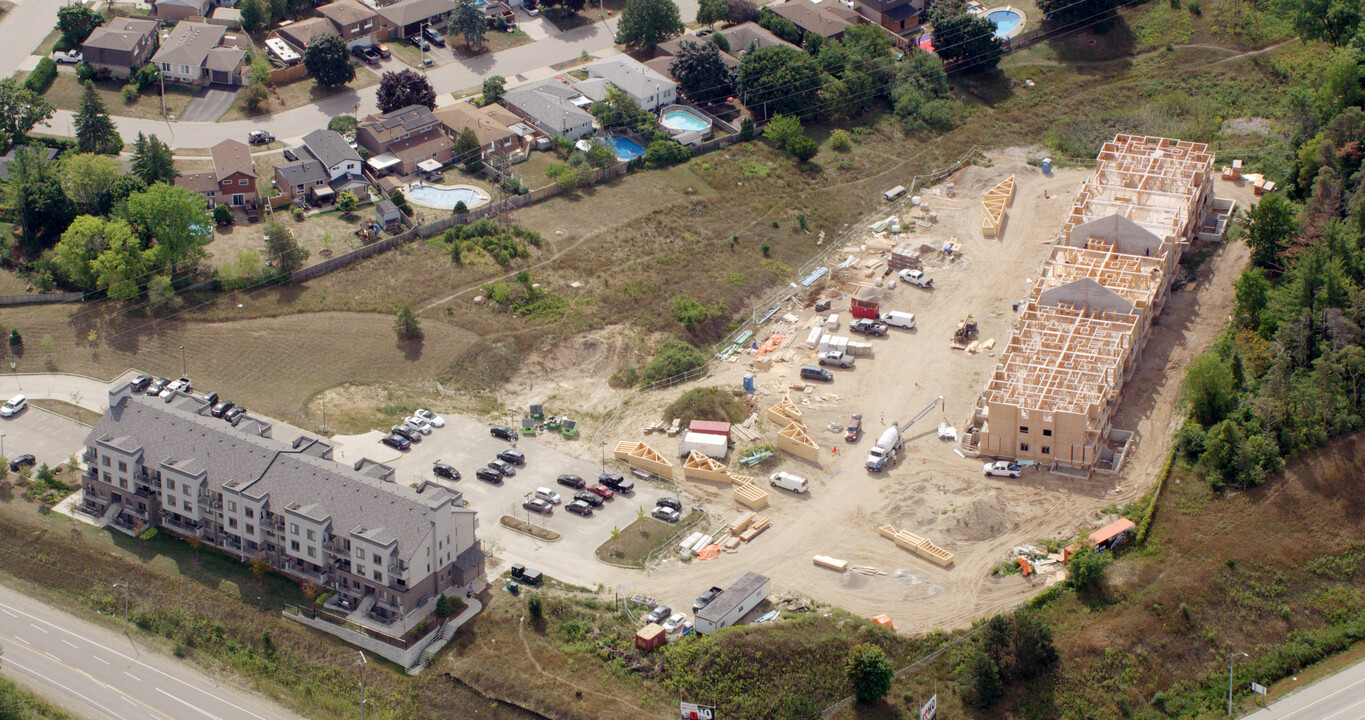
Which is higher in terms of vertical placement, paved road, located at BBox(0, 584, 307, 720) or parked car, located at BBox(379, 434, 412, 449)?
parked car, located at BBox(379, 434, 412, 449)

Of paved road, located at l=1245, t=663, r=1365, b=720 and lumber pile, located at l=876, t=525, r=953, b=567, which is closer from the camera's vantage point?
paved road, located at l=1245, t=663, r=1365, b=720

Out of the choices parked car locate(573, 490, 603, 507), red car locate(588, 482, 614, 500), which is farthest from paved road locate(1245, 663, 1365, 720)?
parked car locate(573, 490, 603, 507)

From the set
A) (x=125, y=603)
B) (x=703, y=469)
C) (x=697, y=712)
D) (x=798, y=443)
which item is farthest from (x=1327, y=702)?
(x=125, y=603)

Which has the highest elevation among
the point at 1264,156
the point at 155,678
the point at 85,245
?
the point at 1264,156

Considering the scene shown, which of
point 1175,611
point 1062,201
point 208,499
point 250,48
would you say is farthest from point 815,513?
point 250,48

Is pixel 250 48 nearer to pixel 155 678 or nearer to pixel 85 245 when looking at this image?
pixel 85 245

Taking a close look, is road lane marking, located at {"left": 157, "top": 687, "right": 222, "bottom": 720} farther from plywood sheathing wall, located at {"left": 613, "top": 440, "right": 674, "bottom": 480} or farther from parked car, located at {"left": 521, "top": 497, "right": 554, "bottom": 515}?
plywood sheathing wall, located at {"left": 613, "top": 440, "right": 674, "bottom": 480}

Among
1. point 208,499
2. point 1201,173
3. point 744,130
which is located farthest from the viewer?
point 744,130
